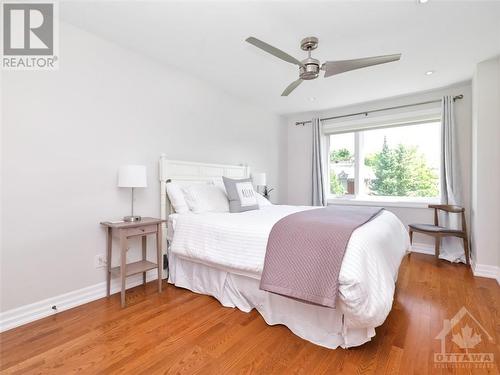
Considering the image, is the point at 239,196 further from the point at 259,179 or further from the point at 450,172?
the point at 450,172

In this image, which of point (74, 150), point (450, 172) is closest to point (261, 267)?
point (74, 150)

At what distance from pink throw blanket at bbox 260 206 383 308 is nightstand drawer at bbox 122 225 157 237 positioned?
4.04 feet

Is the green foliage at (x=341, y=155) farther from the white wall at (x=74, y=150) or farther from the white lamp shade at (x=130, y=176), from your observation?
the white lamp shade at (x=130, y=176)

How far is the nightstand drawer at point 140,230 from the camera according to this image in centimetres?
215

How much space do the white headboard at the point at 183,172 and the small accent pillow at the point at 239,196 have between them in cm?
46

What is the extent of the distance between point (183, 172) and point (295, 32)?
1.89 meters

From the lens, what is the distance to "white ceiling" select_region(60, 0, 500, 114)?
1930 millimetres

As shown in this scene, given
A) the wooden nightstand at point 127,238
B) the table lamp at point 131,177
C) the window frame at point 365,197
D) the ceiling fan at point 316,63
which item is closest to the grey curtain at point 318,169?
the window frame at point 365,197

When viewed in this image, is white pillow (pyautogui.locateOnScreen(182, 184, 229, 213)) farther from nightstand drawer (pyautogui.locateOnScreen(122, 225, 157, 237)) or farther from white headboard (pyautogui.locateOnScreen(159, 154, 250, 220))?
nightstand drawer (pyautogui.locateOnScreen(122, 225, 157, 237))

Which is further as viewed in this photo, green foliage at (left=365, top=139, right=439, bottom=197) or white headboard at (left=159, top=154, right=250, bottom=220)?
green foliage at (left=365, top=139, right=439, bottom=197)

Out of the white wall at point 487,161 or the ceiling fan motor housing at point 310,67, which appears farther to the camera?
the white wall at point 487,161

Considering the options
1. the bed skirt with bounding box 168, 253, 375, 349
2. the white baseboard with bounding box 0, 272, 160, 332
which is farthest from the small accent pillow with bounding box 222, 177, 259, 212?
the white baseboard with bounding box 0, 272, 160, 332

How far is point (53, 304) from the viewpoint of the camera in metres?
2.00

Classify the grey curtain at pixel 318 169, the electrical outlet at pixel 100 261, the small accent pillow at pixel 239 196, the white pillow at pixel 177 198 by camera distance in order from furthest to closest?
the grey curtain at pixel 318 169, the small accent pillow at pixel 239 196, the white pillow at pixel 177 198, the electrical outlet at pixel 100 261
